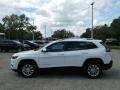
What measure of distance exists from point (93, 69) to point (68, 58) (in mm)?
1148

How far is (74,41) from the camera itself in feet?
38.4

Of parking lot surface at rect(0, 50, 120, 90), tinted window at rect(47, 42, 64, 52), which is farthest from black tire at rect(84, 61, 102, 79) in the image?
tinted window at rect(47, 42, 64, 52)

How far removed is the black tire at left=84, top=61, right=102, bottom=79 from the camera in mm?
11398

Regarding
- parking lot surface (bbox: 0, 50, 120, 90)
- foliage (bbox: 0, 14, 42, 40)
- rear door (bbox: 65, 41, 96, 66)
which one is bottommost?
parking lot surface (bbox: 0, 50, 120, 90)

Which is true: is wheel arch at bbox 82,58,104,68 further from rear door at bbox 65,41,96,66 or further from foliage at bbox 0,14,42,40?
foliage at bbox 0,14,42,40

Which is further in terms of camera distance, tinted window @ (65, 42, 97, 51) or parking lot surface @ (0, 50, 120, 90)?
tinted window @ (65, 42, 97, 51)

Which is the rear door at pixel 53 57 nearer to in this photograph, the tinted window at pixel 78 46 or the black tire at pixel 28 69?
the tinted window at pixel 78 46

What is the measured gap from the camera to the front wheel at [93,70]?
1140 centimetres

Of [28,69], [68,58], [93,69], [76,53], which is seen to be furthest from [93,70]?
[28,69]

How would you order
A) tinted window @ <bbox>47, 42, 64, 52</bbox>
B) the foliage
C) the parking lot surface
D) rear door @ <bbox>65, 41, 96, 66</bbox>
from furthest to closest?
the foliage
tinted window @ <bbox>47, 42, 64, 52</bbox>
rear door @ <bbox>65, 41, 96, 66</bbox>
the parking lot surface

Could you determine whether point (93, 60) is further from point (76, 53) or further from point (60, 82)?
point (60, 82)

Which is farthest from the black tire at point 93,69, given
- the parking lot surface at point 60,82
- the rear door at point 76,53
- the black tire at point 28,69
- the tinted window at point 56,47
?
the black tire at point 28,69

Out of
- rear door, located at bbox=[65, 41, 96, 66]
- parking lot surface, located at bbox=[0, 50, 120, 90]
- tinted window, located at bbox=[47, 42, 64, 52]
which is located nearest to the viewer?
parking lot surface, located at bbox=[0, 50, 120, 90]

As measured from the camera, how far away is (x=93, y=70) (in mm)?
11445
